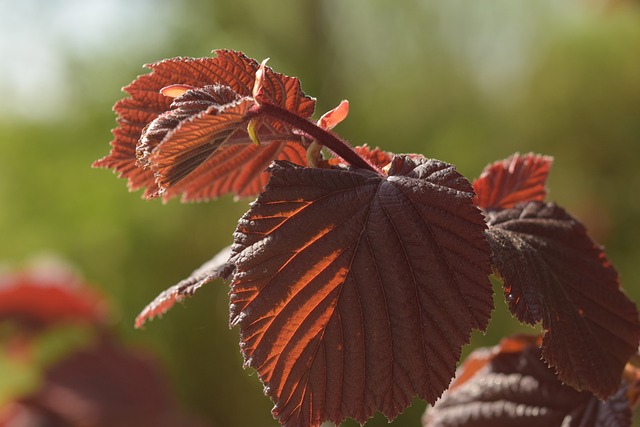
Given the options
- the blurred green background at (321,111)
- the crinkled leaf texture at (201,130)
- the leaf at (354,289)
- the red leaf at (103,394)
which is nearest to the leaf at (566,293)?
the leaf at (354,289)

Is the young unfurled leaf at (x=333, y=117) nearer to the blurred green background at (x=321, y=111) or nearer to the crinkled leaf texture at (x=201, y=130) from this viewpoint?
the crinkled leaf texture at (x=201, y=130)

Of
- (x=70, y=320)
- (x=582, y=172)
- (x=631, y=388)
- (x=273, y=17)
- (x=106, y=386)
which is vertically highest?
(x=273, y=17)

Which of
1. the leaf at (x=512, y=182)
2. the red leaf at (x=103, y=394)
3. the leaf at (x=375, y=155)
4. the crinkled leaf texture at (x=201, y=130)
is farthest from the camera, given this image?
the red leaf at (x=103, y=394)

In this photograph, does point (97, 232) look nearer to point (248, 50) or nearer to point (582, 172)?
point (248, 50)

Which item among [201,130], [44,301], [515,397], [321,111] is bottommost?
[515,397]

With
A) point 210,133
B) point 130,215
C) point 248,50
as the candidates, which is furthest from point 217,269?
point 248,50

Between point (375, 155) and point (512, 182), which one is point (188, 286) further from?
point (512, 182)

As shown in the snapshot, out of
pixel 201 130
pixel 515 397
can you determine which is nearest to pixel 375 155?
pixel 201 130
